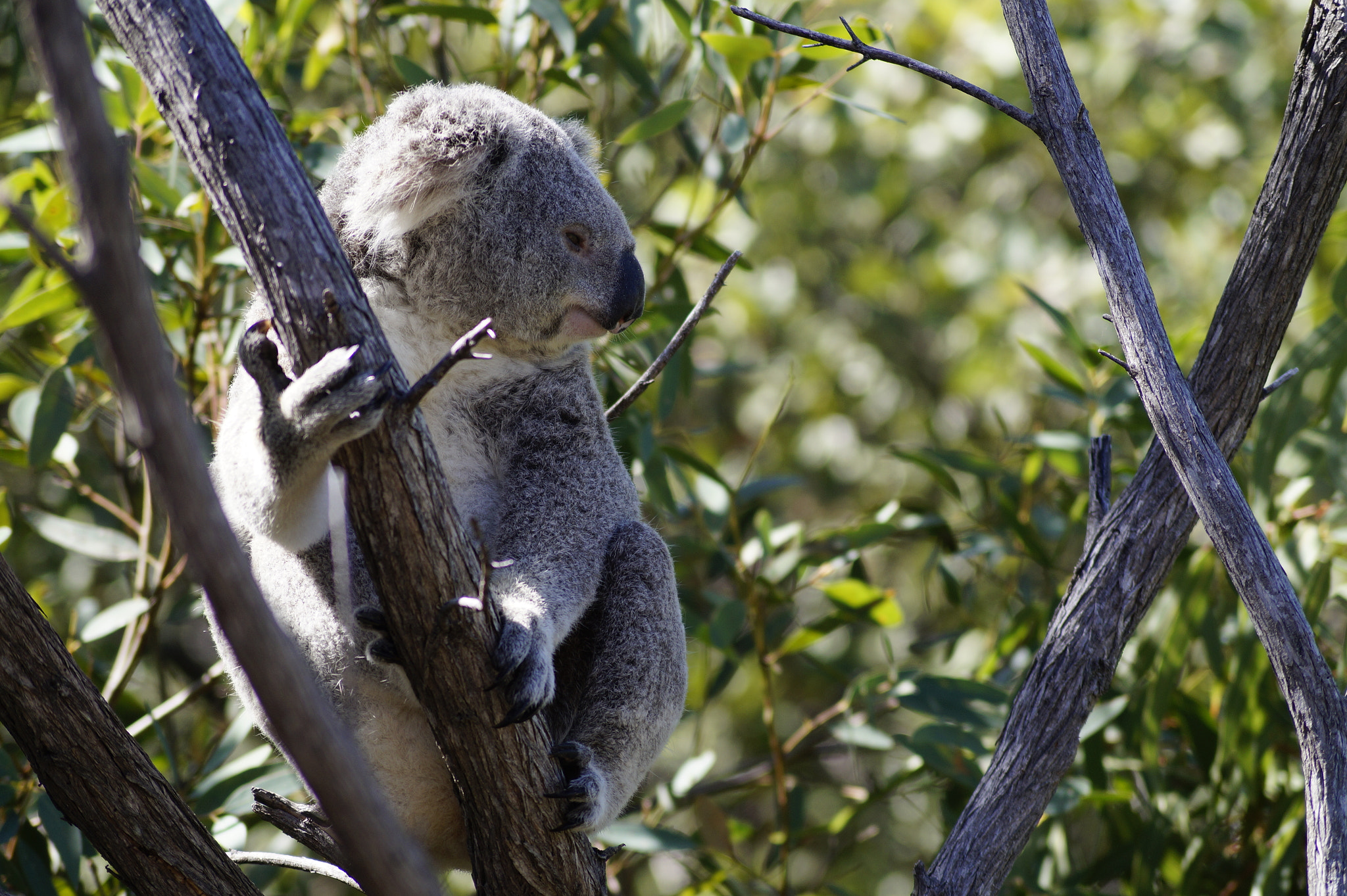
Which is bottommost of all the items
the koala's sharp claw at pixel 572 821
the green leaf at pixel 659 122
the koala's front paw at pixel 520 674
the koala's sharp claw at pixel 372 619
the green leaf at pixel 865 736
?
the green leaf at pixel 865 736

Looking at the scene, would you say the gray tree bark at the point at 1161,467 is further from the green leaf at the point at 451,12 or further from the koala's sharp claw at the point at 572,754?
the green leaf at the point at 451,12

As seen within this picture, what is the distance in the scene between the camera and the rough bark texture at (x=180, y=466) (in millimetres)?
707

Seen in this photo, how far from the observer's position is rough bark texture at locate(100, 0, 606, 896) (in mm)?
1283

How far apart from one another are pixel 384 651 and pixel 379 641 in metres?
0.01

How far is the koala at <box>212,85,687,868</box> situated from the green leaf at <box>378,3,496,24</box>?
0.54 m

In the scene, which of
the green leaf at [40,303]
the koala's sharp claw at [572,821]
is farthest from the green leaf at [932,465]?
the green leaf at [40,303]

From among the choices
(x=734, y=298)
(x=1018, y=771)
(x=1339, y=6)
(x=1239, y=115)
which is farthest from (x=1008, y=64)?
(x=1018, y=771)

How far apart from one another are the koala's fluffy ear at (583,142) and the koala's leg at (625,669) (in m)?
0.76

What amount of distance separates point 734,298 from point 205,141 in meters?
3.40

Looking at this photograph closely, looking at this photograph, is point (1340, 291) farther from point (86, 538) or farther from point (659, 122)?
point (86, 538)

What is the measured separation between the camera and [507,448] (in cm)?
195

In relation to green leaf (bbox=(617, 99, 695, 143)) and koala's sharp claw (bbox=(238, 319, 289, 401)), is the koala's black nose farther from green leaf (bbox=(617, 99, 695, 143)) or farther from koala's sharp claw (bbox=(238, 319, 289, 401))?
koala's sharp claw (bbox=(238, 319, 289, 401))

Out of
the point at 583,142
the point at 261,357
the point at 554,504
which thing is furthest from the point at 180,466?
the point at 583,142

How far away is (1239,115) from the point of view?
414 centimetres
